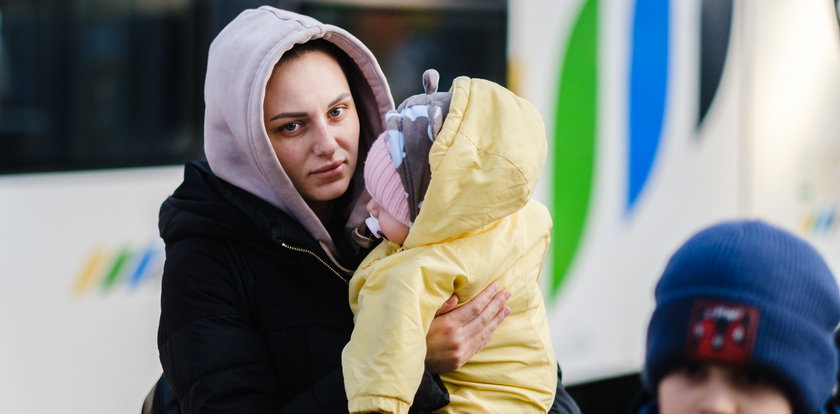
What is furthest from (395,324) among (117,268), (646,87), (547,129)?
(646,87)

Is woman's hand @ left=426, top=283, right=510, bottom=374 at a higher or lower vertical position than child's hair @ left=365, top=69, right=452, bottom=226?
lower

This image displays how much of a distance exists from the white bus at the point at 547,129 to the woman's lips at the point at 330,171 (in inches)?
59.3

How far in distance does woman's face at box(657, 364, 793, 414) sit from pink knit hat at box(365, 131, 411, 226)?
2.05 ft

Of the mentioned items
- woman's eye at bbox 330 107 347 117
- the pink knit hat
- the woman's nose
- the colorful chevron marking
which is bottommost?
the colorful chevron marking

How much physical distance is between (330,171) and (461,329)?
363 mm

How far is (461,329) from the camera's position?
1929 mm

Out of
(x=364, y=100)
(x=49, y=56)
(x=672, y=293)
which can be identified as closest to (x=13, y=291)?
(x=49, y=56)

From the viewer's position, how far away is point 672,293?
1.52m

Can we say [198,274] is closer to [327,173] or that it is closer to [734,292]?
[327,173]

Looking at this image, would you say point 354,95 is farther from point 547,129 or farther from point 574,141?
point 574,141

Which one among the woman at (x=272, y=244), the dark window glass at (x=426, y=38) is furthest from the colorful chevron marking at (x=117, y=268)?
the woman at (x=272, y=244)

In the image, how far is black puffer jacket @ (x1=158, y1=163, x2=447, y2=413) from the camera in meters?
1.84

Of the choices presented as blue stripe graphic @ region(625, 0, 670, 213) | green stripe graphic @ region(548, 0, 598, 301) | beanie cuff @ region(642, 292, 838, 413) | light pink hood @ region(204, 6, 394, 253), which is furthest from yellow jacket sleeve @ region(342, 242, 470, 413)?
blue stripe graphic @ region(625, 0, 670, 213)

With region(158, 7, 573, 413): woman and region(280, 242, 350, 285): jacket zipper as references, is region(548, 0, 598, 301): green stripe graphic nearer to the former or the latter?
region(158, 7, 573, 413): woman
